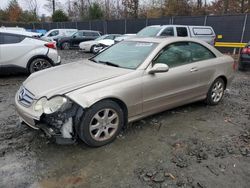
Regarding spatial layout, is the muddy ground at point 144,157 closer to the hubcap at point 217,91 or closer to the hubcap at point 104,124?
the hubcap at point 104,124

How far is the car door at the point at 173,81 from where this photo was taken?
3.75 m

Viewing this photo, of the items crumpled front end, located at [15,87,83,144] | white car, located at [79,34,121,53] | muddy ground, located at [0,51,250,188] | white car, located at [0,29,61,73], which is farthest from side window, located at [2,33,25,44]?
white car, located at [79,34,121,53]

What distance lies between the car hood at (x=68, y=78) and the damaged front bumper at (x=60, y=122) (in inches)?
9.5

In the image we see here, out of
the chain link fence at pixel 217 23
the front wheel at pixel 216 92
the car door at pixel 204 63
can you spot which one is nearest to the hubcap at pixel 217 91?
the front wheel at pixel 216 92

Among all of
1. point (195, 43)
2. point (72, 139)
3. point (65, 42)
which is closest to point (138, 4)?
point (65, 42)

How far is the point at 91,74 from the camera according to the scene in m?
3.57

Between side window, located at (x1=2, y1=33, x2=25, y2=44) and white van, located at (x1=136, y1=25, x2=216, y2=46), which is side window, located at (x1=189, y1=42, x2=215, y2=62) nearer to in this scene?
side window, located at (x1=2, y1=33, x2=25, y2=44)

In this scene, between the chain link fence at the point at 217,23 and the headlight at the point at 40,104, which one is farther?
the chain link fence at the point at 217,23

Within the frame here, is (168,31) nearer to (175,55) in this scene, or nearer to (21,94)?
(175,55)

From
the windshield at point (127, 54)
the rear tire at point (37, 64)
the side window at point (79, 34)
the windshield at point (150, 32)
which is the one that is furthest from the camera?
the side window at point (79, 34)

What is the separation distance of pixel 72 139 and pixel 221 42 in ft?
49.4

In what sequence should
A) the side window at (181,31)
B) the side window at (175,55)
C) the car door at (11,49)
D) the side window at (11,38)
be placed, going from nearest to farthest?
the side window at (175,55)
the car door at (11,49)
the side window at (11,38)
the side window at (181,31)

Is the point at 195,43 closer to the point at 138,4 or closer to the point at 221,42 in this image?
the point at 221,42

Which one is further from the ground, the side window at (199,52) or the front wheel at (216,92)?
the side window at (199,52)
